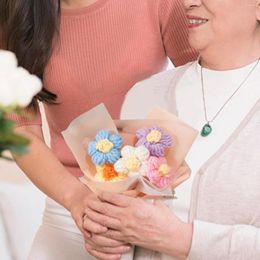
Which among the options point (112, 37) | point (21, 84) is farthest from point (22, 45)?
point (21, 84)

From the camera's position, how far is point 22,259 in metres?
2.04

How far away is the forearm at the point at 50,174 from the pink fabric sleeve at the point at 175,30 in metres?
0.45

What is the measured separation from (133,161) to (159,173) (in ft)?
0.20

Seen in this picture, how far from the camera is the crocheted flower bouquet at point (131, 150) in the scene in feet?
3.66

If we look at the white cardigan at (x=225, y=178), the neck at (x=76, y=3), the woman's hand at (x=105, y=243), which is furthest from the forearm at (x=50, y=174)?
the neck at (x=76, y=3)

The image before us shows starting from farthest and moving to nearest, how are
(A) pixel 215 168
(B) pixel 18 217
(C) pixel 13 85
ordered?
(B) pixel 18 217 < (A) pixel 215 168 < (C) pixel 13 85

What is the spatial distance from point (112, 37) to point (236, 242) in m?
0.70

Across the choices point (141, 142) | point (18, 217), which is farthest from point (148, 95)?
point (18, 217)

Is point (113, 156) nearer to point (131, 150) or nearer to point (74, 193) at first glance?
point (131, 150)

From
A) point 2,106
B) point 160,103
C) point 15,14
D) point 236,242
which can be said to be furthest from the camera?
point 15,14

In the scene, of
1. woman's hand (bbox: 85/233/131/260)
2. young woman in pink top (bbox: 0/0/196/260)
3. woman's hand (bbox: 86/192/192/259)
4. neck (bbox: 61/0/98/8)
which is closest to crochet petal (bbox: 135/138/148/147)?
woman's hand (bbox: 86/192/192/259)

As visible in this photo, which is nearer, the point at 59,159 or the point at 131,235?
the point at 131,235

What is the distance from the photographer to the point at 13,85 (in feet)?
1.53

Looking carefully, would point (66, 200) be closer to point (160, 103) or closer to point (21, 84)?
point (160, 103)
